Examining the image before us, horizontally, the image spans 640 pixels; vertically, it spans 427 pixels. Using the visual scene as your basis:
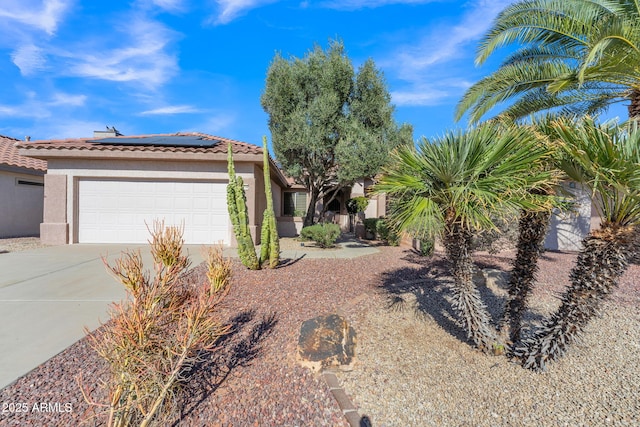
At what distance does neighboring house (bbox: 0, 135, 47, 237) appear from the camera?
12.9 meters

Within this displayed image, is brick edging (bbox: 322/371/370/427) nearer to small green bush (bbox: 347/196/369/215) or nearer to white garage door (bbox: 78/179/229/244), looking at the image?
white garage door (bbox: 78/179/229/244)

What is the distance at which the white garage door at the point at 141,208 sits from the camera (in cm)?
1126

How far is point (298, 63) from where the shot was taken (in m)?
11.9

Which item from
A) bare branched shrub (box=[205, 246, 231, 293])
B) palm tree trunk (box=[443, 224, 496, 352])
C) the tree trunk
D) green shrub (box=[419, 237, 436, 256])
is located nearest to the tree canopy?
green shrub (box=[419, 237, 436, 256])

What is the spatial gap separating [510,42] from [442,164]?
7.13 m

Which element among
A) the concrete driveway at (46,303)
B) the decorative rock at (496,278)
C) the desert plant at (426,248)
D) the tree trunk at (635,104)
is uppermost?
the tree trunk at (635,104)

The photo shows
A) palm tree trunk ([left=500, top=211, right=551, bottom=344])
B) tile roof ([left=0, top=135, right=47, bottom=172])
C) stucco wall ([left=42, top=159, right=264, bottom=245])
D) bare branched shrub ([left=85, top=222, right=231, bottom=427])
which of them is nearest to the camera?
bare branched shrub ([left=85, top=222, right=231, bottom=427])

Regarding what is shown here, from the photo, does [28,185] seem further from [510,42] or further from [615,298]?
[615,298]

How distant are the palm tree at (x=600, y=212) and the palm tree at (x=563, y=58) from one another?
4.22 m

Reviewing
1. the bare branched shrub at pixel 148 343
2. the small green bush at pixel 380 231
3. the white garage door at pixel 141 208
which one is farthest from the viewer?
the small green bush at pixel 380 231

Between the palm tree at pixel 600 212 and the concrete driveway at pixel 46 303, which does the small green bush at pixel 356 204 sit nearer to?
the concrete driveway at pixel 46 303

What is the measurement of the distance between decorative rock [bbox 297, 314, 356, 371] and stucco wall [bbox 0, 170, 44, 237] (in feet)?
53.3

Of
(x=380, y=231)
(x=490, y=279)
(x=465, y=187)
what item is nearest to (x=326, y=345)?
(x=465, y=187)

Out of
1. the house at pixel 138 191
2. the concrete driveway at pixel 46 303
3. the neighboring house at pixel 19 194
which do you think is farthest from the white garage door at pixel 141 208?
the neighboring house at pixel 19 194
